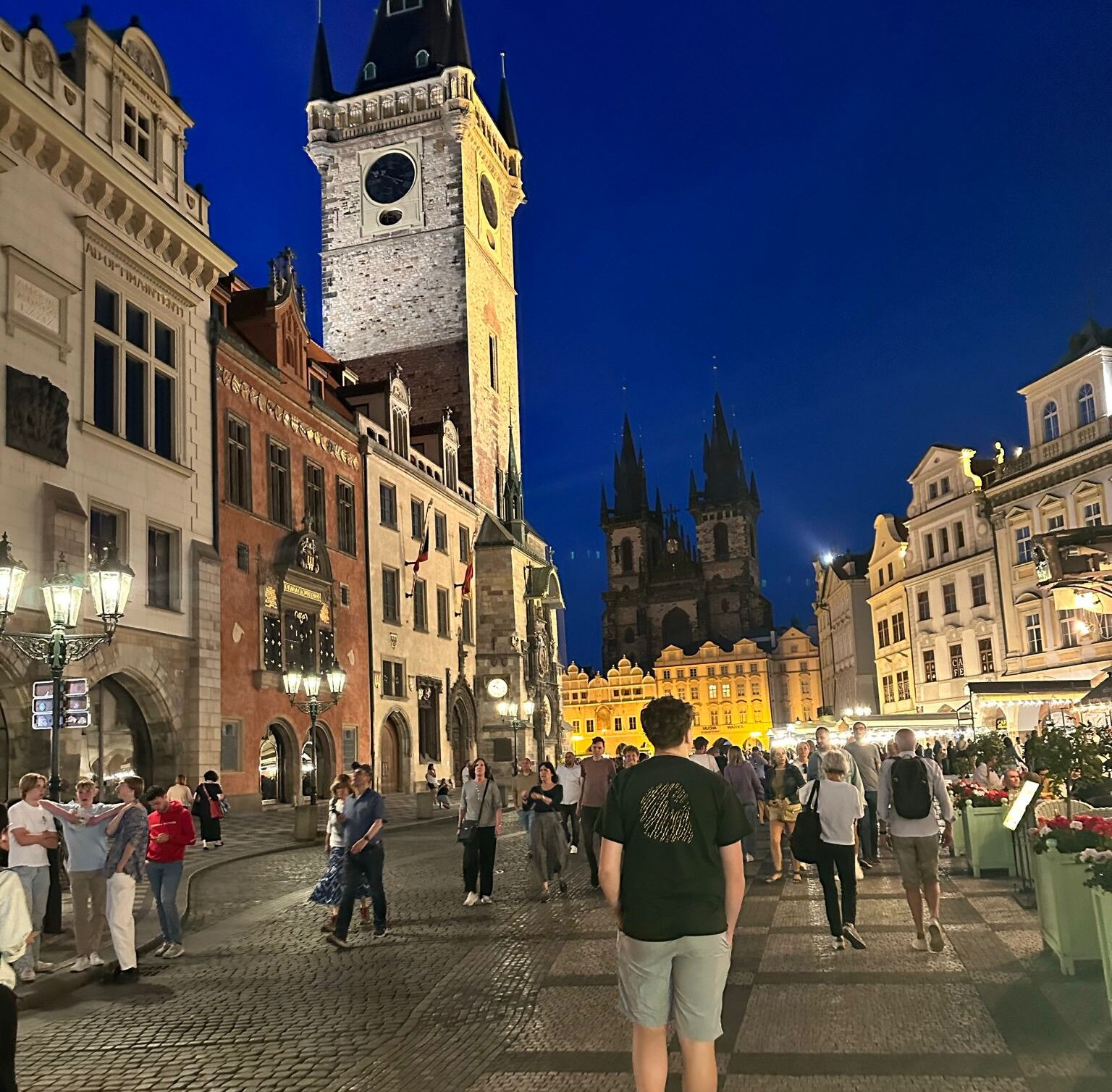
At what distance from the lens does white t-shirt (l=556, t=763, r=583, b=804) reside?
60.4ft

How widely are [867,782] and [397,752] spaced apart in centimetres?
2436

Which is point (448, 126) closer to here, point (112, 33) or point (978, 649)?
point (112, 33)

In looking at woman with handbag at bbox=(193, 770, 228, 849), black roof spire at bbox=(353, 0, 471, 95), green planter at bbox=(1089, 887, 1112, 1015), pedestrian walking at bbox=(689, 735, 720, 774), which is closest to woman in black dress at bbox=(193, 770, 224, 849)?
woman with handbag at bbox=(193, 770, 228, 849)

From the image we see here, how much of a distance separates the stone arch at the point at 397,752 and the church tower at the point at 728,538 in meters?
89.9

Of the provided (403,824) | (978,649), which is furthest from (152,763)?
(978,649)

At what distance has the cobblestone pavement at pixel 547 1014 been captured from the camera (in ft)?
21.3

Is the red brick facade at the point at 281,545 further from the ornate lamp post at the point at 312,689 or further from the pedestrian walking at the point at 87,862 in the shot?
the pedestrian walking at the point at 87,862

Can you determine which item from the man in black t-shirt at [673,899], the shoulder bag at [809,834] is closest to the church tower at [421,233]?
the shoulder bag at [809,834]

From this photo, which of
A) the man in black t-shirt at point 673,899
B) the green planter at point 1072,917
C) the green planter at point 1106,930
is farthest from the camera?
the green planter at point 1072,917

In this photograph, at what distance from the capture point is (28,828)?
1023 centimetres

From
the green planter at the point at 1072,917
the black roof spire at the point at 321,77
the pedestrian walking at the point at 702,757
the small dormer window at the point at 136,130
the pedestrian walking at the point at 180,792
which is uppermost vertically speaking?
the black roof spire at the point at 321,77

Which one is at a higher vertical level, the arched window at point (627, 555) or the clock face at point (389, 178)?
the clock face at point (389, 178)

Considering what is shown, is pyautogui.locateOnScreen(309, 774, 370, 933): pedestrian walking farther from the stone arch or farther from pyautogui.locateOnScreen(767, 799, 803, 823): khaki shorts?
the stone arch

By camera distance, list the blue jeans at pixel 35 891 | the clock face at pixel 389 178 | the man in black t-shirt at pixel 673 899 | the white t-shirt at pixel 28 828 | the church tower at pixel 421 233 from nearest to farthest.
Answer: the man in black t-shirt at pixel 673 899 < the blue jeans at pixel 35 891 < the white t-shirt at pixel 28 828 < the church tower at pixel 421 233 < the clock face at pixel 389 178
